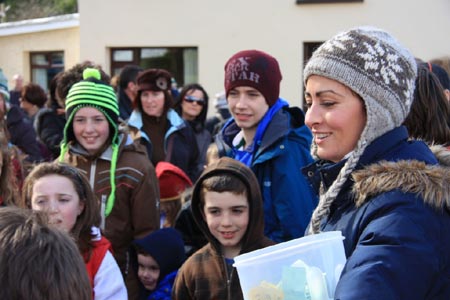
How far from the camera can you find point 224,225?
339cm

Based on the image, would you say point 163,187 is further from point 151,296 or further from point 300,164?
point 300,164

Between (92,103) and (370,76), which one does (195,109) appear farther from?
(370,76)

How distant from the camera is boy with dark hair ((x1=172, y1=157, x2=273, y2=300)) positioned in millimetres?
3316

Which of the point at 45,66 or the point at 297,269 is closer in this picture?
the point at 297,269

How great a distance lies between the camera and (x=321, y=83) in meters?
1.97

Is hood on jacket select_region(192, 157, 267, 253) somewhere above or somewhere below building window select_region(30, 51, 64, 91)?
below

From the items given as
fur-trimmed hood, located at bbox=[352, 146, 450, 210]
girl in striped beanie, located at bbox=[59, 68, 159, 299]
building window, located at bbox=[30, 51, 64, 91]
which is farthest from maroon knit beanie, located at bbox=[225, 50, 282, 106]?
building window, located at bbox=[30, 51, 64, 91]

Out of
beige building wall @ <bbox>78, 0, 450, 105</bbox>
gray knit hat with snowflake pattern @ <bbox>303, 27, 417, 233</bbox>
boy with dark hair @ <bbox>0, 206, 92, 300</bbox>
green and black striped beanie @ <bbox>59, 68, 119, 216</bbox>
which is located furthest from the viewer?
beige building wall @ <bbox>78, 0, 450, 105</bbox>

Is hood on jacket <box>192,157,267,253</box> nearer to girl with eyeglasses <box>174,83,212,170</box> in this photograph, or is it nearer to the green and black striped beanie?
the green and black striped beanie

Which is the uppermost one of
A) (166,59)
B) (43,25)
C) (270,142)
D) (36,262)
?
(43,25)

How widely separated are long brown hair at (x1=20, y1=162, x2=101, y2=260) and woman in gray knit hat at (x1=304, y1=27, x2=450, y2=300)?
1537 millimetres

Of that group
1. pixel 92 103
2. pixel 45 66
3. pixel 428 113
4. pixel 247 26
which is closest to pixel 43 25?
pixel 45 66

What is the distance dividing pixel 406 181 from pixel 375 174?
10cm

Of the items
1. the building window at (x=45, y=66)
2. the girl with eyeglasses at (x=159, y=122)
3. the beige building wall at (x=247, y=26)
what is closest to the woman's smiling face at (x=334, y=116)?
the girl with eyeglasses at (x=159, y=122)
